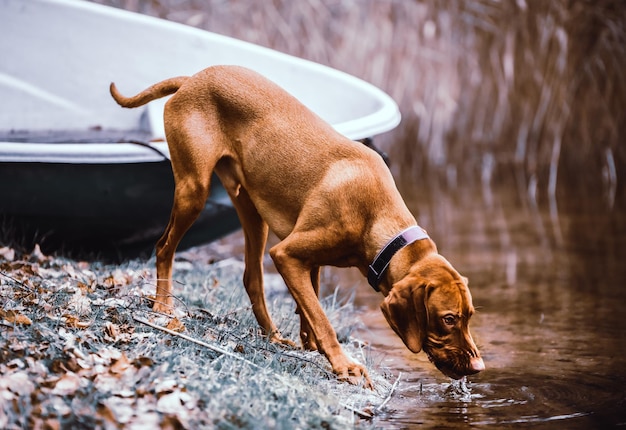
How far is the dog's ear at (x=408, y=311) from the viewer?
3.38 metres

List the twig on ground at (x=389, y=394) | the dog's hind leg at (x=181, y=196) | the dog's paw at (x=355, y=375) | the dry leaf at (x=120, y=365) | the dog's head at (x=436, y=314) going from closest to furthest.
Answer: the dry leaf at (x=120, y=365) → the dog's head at (x=436, y=314) → the twig on ground at (x=389, y=394) → the dog's paw at (x=355, y=375) → the dog's hind leg at (x=181, y=196)

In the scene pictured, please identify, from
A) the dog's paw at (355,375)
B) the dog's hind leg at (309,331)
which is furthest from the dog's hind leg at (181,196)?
the dog's paw at (355,375)

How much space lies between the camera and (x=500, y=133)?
→ 986 cm

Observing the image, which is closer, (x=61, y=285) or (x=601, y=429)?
(x=601, y=429)

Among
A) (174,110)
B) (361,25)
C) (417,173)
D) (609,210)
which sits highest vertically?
(174,110)

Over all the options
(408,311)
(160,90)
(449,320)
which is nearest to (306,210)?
(408,311)

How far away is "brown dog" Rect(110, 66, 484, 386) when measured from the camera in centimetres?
343

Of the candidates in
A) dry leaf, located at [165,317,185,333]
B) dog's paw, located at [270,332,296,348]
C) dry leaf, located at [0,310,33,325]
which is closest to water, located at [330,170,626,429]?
dog's paw, located at [270,332,296,348]

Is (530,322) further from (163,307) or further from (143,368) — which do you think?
(143,368)

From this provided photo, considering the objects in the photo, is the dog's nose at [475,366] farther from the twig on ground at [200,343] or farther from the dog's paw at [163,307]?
the dog's paw at [163,307]

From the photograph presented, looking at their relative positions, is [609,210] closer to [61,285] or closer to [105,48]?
[105,48]

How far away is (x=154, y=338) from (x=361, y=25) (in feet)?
22.3

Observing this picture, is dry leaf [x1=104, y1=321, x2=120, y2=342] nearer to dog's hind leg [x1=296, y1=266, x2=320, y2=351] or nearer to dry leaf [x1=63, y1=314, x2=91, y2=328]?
dry leaf [x1=63, y1=314, x2=91, y2=328]

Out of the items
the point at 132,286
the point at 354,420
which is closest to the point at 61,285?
the point at 132,286
